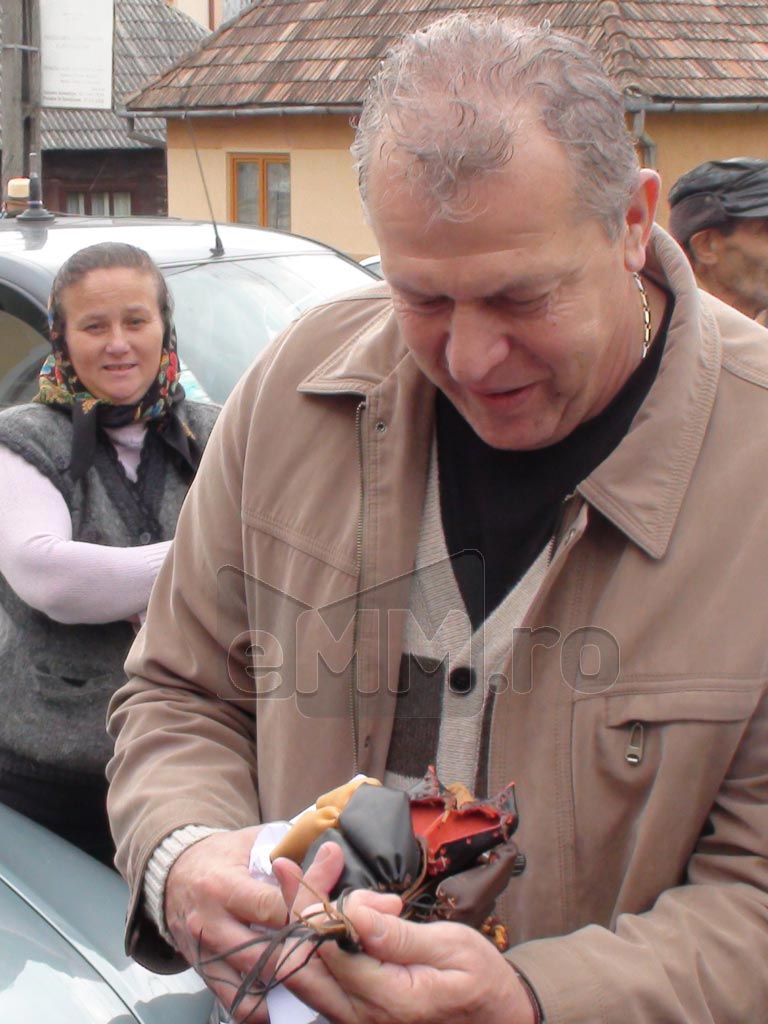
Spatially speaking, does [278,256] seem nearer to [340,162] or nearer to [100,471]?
[100,471]

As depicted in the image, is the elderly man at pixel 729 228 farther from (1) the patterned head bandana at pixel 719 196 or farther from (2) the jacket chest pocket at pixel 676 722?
(2) the jacket chest pocket at pixel 676 722

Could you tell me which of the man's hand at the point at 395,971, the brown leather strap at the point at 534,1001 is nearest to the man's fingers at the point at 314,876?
the man's hand at the point at 395,971

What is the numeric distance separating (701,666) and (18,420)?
1956 mm

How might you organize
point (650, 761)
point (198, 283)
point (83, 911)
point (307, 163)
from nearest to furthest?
point (650, 761) → point (83, 911) → point (198, 283) → point (307, 163)

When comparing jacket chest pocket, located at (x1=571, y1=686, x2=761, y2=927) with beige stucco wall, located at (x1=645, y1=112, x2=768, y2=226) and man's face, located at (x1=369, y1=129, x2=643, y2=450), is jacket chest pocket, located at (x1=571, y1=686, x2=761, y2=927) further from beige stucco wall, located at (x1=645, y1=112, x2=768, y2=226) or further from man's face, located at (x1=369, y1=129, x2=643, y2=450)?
beige stucco wall, located at (x1=645, y1=112, x2=768, y2=226)

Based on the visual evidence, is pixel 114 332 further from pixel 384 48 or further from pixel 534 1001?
pixel 384 48

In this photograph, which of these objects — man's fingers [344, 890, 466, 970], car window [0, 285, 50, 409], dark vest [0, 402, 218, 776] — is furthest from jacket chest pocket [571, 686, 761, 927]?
car window [0, 285, 50, 409]

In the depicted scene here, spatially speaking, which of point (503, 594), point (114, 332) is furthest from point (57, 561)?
point (503, 594)

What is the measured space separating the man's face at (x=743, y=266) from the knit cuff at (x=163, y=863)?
2.76 meters

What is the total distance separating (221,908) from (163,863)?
178 millimetres

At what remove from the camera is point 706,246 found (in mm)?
3955

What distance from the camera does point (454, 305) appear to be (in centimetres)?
163

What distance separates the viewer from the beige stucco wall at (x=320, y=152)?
546 inches

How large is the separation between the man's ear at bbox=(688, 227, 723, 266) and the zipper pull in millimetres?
2631
